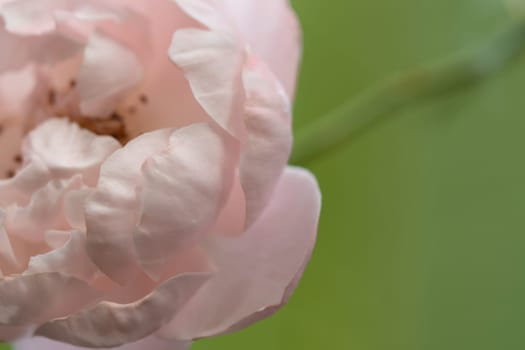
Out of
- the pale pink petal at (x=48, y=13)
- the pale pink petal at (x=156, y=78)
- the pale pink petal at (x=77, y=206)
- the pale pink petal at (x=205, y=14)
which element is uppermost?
the pale pink petal at (x=205, y=14)

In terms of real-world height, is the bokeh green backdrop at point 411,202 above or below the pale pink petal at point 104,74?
below

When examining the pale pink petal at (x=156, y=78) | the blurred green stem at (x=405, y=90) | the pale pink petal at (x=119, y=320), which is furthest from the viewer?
the blurred green stem at (x=405, y=90)

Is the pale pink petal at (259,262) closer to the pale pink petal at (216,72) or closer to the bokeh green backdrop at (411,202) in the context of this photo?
the pale pink petal at (216,72)

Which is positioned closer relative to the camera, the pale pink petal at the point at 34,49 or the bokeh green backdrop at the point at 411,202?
the pale pink petal at the point at 34,49

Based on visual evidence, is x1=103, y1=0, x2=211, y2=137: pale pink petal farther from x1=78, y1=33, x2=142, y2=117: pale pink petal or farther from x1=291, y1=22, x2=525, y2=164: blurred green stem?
x1=291, y1=22, x2=525, y2=164: blurred green stem

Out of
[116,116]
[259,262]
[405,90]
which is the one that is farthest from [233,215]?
[405,90]

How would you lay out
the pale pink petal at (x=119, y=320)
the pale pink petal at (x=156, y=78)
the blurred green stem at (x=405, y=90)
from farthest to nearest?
the blurred green stem at (x=405, y=90) < the pale pink petal at (x=156, y=78) < the pale pink petal at (x=119, y=320)

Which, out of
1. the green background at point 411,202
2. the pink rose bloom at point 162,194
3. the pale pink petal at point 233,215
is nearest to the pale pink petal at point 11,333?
the pink rose bloom at point 162,194

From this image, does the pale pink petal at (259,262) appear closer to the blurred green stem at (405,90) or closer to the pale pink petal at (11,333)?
the pale pink petal at (11,333)

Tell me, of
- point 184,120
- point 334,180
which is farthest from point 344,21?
point 184,120
